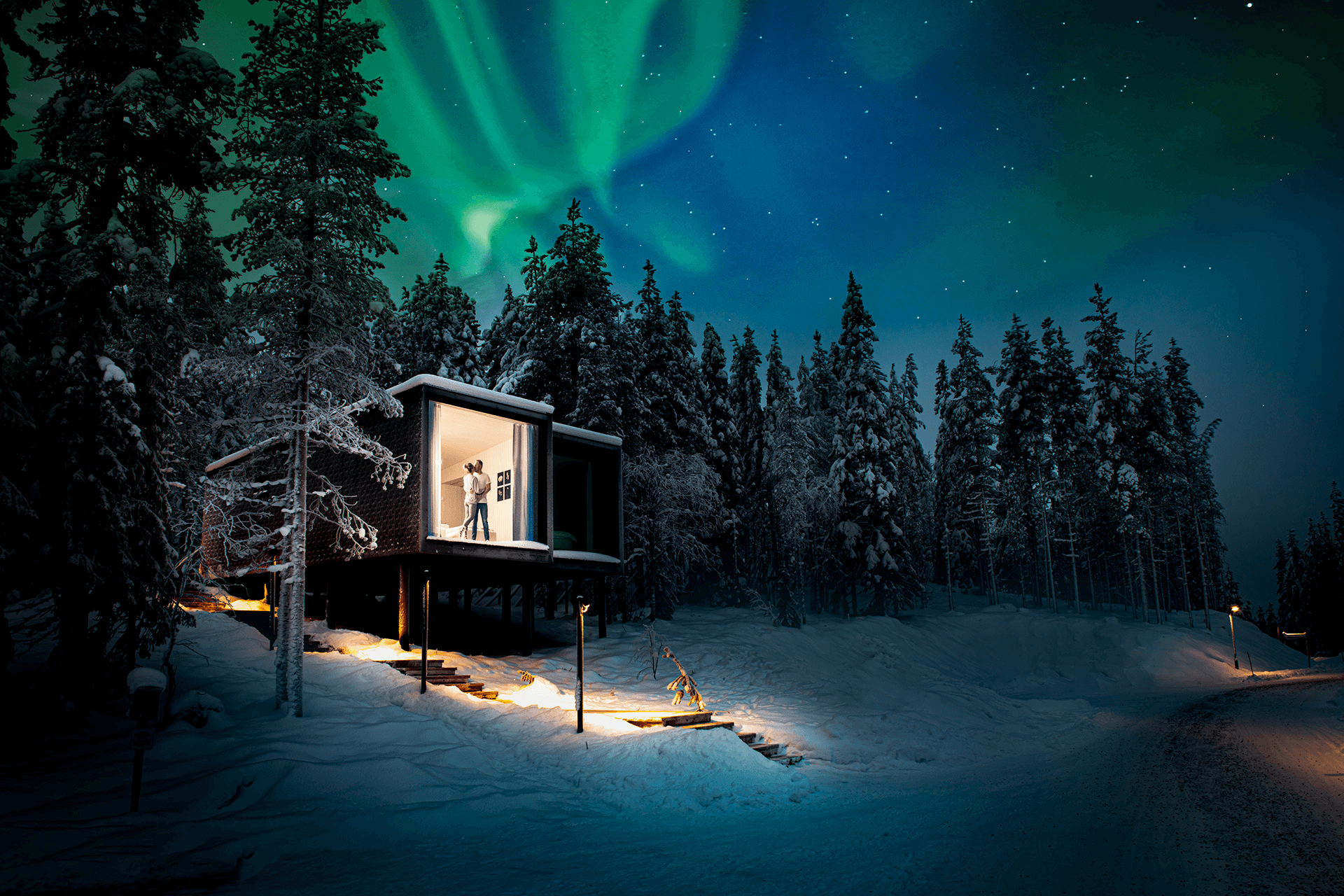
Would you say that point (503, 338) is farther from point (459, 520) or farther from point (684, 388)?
point (459, 520)

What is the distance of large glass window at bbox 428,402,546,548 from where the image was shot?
15.0 meters

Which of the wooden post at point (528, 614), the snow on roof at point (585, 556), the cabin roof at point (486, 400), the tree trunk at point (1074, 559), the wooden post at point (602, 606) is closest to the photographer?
the cabin roof at point (486, 400)

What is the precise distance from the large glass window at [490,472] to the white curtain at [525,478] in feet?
0.05

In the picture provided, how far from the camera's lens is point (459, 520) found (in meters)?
21.5

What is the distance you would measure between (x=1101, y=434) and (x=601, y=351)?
28251 millimetres

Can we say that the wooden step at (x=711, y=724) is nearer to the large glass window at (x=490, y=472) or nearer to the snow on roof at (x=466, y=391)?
the large glass window at (x=490, y=472)

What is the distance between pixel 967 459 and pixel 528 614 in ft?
97.1

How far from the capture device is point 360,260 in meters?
12.5

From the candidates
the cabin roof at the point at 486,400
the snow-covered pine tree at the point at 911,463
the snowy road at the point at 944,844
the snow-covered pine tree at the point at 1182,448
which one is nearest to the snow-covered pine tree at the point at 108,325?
the cabin roof at the point at 486,400

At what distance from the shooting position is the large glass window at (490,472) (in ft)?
49.4

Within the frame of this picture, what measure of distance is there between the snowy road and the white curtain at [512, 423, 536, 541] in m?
8.75

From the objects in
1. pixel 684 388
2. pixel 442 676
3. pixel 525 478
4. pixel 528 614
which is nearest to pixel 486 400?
pixel 525 478

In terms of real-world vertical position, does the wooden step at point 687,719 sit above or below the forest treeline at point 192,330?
below

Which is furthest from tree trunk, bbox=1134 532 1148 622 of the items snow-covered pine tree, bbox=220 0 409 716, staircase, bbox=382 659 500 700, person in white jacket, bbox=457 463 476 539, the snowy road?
snow-covered pine tree, bbox=220 0 409 716
